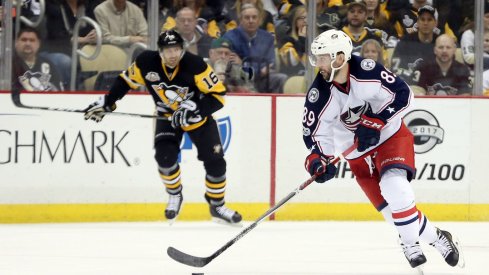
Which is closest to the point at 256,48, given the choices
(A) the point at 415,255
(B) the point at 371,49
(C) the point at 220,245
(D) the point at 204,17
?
(D) the point at 204,17

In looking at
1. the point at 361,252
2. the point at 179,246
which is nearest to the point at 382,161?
the point at 361,252

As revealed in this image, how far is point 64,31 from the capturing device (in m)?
8.09

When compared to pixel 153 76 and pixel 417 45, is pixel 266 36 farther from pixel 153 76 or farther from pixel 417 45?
pixel 153 76

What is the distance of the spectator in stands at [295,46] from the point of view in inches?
330

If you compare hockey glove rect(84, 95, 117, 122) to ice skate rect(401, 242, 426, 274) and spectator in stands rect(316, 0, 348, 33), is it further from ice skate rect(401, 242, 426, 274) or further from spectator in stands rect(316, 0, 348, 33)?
ice skate rect(401, 242, 426, 274)

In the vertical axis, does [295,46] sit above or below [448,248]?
above

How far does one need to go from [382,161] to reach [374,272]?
562 mm

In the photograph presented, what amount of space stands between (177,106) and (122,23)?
95 centimetres

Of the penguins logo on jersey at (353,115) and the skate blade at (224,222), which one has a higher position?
the penguins logo on jersey at (353,115)

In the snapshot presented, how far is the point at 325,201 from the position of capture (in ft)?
27.0

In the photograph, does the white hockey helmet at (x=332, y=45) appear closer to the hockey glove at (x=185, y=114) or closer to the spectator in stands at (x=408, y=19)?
the hockey glove at (x=185, y=114)

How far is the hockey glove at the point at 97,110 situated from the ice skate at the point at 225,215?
3.10 ft

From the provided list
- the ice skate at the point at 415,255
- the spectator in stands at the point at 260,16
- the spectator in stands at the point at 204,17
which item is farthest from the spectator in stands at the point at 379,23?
the ice skate at the point at 415,255

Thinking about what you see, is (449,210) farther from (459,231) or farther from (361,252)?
(361,252)
